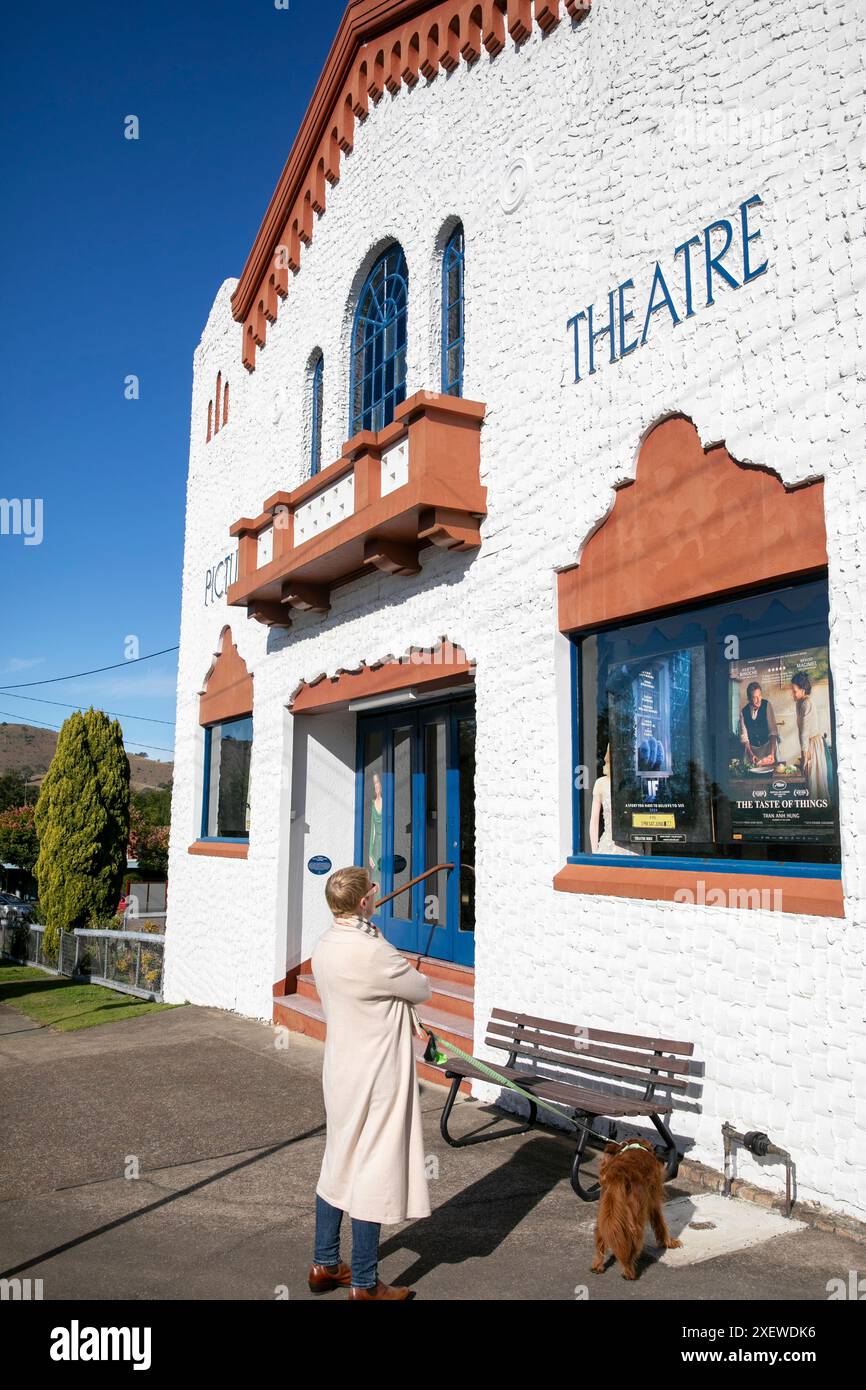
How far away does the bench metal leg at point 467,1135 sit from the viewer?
618 centimetres

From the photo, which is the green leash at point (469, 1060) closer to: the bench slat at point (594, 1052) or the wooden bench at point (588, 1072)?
the wooden bench at point (588, 1072)

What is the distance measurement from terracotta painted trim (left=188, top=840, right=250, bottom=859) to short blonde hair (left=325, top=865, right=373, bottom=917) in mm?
7849

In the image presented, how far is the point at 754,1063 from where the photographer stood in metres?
5.33

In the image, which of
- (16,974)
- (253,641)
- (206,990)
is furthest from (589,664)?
(16,974)

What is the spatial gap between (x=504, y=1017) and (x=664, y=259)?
4.90m

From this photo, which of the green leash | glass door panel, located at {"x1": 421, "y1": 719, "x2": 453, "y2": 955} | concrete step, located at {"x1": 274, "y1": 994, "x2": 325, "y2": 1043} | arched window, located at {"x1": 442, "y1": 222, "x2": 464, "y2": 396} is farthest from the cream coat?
arched window, located at {"x1": 442, "y1": 222, "x2": 464, "y2": 396}

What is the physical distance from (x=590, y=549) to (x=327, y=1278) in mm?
4486

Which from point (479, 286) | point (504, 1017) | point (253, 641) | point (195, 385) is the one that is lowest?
point (504, 1017)

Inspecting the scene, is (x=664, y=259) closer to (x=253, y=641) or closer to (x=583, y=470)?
(x=583, y=470)

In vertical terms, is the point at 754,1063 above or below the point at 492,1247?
above

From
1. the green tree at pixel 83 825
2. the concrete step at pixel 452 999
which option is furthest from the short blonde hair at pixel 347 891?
the green tree at pixel 83 825

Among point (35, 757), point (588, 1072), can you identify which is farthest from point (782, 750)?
point (35, 757)

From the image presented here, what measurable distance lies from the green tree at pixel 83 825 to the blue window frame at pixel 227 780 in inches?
373

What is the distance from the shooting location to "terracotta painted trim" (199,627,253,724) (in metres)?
12.4
